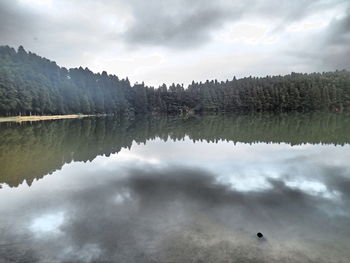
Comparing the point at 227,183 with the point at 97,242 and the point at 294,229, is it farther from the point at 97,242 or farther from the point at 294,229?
the point at 97,242

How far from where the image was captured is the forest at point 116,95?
79812 millimetres

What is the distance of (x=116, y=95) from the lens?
130375 mm

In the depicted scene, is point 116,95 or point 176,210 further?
point 116,95

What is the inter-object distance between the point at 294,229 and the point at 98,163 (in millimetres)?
14954

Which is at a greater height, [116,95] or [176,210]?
[116,95]

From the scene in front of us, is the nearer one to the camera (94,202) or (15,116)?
(94,202)

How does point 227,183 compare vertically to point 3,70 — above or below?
below

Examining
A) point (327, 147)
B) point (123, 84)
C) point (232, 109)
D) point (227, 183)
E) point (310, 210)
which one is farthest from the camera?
point (232, 109)

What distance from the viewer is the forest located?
79812mm

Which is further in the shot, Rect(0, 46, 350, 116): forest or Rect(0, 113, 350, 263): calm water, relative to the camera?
Rect(0, 46, 350, 116): forest

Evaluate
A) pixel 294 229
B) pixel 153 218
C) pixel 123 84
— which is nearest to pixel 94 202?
pixel 153 218

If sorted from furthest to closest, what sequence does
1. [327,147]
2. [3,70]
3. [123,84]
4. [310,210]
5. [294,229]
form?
[123,84] < [3,70] < [327,147] < [310,210] < [294,229]

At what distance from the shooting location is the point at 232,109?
15425cm

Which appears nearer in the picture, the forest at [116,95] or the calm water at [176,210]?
the calm water at [176,210]
